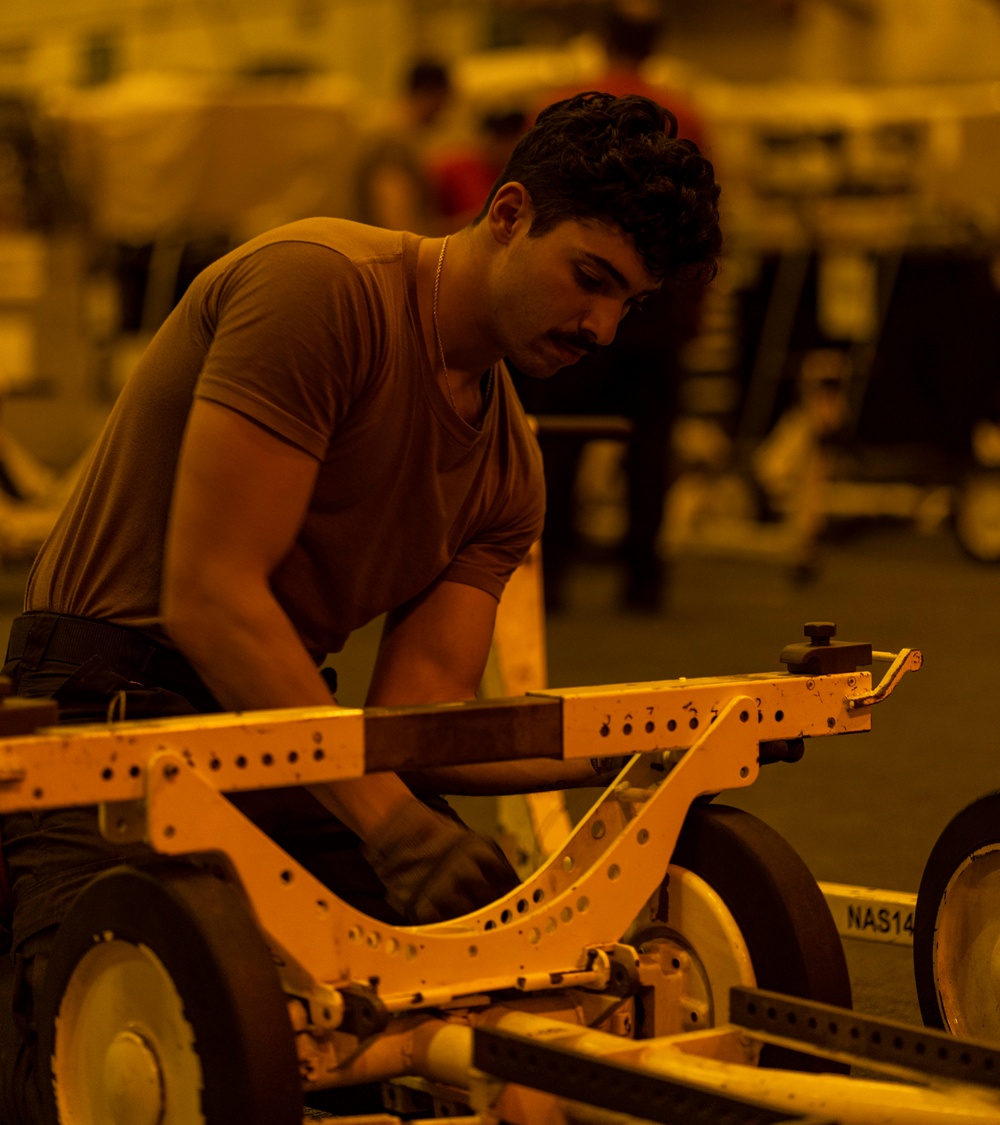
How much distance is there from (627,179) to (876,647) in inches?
128

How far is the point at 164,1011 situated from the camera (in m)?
1.46

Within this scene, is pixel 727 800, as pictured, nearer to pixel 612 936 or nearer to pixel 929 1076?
pixel 612 936

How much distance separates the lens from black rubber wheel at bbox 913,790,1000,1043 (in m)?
1.81

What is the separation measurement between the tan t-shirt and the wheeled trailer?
0.31 meters

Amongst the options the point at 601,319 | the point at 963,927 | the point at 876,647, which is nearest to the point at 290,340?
the point at 601,319

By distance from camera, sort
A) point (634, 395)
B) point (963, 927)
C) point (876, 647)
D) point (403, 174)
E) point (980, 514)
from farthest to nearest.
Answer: point (980, 514)
point (403, 174)
point (634, 395)
point (876, 647)
point (963, 927)

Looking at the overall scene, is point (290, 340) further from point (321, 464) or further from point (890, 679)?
point (890, 679)

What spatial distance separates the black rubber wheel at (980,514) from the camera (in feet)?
22.2

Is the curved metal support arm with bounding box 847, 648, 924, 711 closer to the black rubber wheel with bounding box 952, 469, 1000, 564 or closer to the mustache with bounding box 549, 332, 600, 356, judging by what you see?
the mustache with bounding box 549, 332, 600, 356

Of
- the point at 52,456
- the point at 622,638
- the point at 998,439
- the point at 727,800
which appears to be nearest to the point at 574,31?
the point at 52,456

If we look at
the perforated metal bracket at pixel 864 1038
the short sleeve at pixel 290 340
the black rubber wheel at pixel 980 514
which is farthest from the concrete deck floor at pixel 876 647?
the short sleeve at pixel 290 340

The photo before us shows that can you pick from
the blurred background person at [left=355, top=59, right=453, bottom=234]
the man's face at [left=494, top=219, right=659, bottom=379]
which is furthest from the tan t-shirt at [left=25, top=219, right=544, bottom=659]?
the blurred background person at [left=355, top=59, right=453, bottom=234]

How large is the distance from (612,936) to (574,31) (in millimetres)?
12303

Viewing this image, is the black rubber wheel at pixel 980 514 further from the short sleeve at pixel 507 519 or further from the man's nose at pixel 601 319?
the man's nose at pixel 601 319
